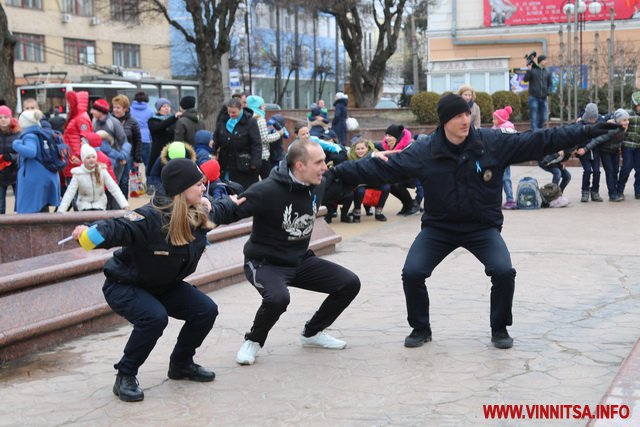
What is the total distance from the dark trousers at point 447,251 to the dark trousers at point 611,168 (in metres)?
9.32

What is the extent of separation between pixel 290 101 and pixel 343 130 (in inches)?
1946

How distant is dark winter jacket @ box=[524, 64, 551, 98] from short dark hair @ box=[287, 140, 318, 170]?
15.8 metres

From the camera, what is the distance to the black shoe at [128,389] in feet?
16.9

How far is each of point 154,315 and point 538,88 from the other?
17393 millimetres

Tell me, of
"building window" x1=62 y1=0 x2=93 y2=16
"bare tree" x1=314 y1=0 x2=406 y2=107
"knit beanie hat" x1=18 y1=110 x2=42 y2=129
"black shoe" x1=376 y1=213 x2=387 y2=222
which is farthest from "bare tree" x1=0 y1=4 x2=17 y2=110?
"building window" x1=62 y1=0 x2=93 y2=16

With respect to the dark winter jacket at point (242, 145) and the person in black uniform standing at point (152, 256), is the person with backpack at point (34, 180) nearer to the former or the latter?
the dark winter jacket at point (242, 145)

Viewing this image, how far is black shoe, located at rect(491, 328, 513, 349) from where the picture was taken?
6.04 meters

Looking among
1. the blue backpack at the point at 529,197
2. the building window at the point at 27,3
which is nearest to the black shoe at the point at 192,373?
the blue backpack at the point at 529,197

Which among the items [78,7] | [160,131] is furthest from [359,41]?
[160,131]

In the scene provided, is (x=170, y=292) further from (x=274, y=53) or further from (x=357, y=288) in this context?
(x=274, y=53)

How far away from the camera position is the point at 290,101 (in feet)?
236

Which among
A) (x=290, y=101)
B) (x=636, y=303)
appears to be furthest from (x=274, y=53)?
(x=636, y=303)

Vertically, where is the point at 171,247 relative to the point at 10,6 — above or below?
below

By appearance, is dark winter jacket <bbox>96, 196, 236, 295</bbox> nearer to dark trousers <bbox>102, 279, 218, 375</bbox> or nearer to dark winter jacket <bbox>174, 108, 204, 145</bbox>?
dark trousers <bbox>102, 279, 218, 375</bbox>
